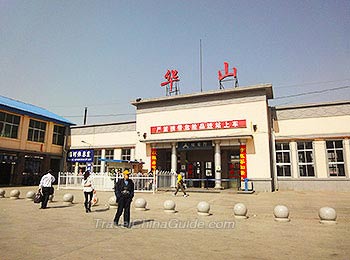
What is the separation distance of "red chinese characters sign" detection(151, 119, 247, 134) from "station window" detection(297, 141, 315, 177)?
465cm

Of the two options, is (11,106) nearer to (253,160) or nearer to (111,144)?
(111,144)

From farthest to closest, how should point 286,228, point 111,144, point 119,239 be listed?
1. point 111,144
2. point 286,228
3. point 119,239

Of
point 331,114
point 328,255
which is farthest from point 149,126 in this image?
point 328,255

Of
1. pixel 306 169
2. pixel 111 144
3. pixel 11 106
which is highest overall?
pixel 11 106

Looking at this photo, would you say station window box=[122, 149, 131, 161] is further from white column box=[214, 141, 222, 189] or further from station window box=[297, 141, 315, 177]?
station window box=[297, 141, 315, 177]

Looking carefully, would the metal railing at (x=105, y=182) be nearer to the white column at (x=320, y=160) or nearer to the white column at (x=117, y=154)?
the white column at (x=117, y=154)

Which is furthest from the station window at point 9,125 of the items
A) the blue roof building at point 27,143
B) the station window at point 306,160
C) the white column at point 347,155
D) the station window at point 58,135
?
the white column at point 347,155

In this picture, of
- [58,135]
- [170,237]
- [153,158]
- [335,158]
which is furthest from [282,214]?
[58,135]

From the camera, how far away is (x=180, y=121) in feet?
72.4

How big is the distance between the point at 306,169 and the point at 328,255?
15.7 metres

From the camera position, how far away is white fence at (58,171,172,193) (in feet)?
61.9

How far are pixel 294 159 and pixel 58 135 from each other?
23.4 m

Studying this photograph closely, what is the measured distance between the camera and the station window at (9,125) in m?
22.4

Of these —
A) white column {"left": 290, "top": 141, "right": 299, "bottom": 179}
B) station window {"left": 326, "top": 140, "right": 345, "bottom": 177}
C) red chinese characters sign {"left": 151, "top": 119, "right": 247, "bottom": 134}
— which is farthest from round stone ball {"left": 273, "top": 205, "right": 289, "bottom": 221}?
station window {"left": 326, "top": 140, "right": 345, "bottom": 177}
